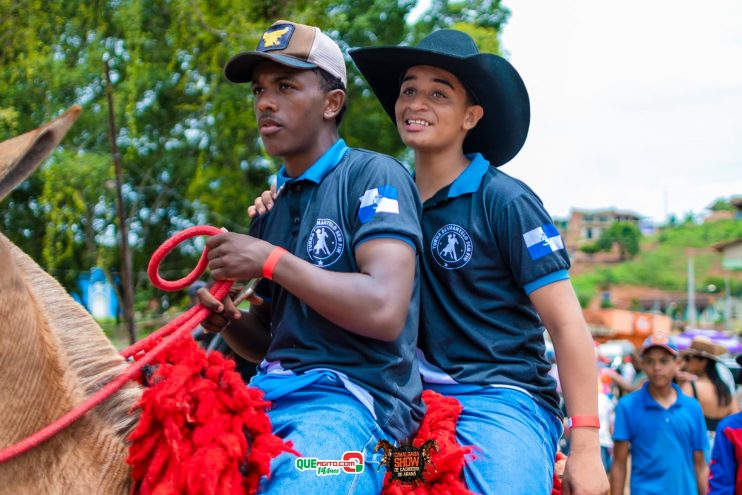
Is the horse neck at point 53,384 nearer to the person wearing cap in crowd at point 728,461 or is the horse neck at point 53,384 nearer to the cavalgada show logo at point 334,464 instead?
the cavalgada show logo at point 334,464

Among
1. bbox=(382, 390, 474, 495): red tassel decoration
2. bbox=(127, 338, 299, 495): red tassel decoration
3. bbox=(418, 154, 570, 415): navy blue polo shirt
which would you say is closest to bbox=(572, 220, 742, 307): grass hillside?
bbox=(418, 154, 570, 415): navy blue polo shirt

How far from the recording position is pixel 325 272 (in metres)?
2.55

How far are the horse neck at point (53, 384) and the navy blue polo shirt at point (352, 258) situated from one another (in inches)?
22.0

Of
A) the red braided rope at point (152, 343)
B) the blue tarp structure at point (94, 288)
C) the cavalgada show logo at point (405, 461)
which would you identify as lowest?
the blue tarp structure at point (94, 288)

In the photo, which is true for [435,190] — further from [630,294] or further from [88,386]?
[630,294]

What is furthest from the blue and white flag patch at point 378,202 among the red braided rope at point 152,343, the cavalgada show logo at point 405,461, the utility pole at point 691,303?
the utility pole at point 691,303

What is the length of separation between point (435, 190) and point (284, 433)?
136 cm

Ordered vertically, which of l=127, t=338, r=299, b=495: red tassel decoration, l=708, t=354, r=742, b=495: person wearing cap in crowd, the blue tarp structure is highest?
l=127, t=338, r=299, b=495: red tassel decoration

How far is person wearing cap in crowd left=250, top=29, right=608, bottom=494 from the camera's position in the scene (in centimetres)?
303

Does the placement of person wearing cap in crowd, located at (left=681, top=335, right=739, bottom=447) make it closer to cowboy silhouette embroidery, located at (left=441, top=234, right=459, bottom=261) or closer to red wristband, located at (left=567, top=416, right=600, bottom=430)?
red wristband, located at (left=567, top=416, right=600, bottom=430)

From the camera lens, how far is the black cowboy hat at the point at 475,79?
3.52 m

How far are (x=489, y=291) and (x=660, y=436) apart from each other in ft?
16.4

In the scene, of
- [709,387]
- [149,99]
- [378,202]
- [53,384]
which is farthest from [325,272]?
[149,99]

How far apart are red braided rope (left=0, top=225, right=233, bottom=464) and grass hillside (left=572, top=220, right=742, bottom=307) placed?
252ft
